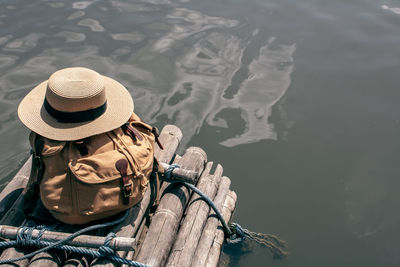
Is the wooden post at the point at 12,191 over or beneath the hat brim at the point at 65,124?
beneath

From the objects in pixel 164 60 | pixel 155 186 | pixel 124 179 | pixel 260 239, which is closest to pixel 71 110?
pixel 124 179

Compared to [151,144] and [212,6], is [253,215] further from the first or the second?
[212,6]

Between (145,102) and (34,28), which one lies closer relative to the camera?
(145,102)

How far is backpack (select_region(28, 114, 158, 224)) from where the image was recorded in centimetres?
329

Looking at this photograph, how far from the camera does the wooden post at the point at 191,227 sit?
12.6 feet

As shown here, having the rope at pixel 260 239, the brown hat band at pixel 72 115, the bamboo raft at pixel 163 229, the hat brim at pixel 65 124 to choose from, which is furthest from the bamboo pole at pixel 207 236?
the brown hat band at pixel 72 115

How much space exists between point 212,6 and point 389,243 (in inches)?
316

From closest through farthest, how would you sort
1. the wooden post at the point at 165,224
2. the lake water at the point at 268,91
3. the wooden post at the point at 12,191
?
the wooden post at the point at 165,224 < the wooden post at the point at 12,191 < the lake water at the point at 268,91

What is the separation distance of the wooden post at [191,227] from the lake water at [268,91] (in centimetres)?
142

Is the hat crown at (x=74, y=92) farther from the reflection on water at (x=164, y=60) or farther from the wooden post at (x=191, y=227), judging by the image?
the reflection on water at (x=164, y=60)

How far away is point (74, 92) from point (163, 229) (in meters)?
1.70

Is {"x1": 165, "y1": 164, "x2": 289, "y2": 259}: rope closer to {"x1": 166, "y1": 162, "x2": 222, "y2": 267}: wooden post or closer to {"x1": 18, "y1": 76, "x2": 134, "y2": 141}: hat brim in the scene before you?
{"x1": 166, "y1": 162, "x2": 222, "y2": 267}: wooden post

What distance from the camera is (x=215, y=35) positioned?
32.1ft

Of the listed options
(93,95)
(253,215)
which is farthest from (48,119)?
(253,215)
